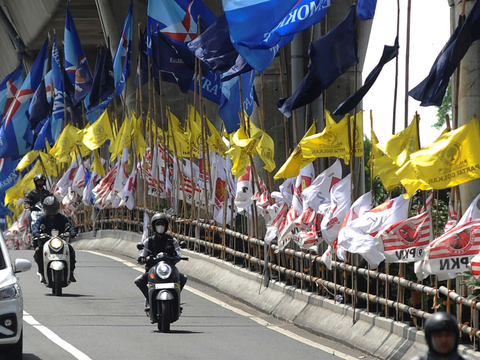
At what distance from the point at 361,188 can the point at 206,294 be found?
4020 mm

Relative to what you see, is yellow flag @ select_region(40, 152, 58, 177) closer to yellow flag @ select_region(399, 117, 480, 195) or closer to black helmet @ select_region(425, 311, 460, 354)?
yellow flag @ select_region(399, 117, 480, 195)

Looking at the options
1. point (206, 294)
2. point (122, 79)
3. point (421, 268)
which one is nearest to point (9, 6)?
point (122, 79)

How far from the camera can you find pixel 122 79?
27.7 m

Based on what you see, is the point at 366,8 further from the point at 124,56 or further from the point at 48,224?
the point at 124,56

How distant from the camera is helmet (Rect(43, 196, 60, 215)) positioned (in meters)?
17.8

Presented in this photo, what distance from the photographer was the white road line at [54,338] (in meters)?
11.4

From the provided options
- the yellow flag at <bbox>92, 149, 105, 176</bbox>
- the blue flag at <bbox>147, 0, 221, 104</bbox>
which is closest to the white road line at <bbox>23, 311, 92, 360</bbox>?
the blue flag at <bbox>147, 0, 221, 104</bbox>

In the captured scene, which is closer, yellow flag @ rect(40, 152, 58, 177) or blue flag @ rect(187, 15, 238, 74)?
blue flag @ rect(187, 15, 238, 74)

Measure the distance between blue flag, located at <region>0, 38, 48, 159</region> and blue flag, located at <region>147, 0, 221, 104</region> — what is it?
14589 mm

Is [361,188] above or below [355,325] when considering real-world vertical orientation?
above

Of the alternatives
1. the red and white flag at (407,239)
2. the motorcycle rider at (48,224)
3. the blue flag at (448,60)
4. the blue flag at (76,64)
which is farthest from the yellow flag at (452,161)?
the blue flag at (76,64)

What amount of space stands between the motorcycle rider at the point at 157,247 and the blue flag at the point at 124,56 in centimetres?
1374

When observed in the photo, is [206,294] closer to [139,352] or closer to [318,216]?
[318,216]

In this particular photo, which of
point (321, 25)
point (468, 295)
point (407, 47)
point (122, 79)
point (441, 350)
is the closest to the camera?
point (441, 350)
